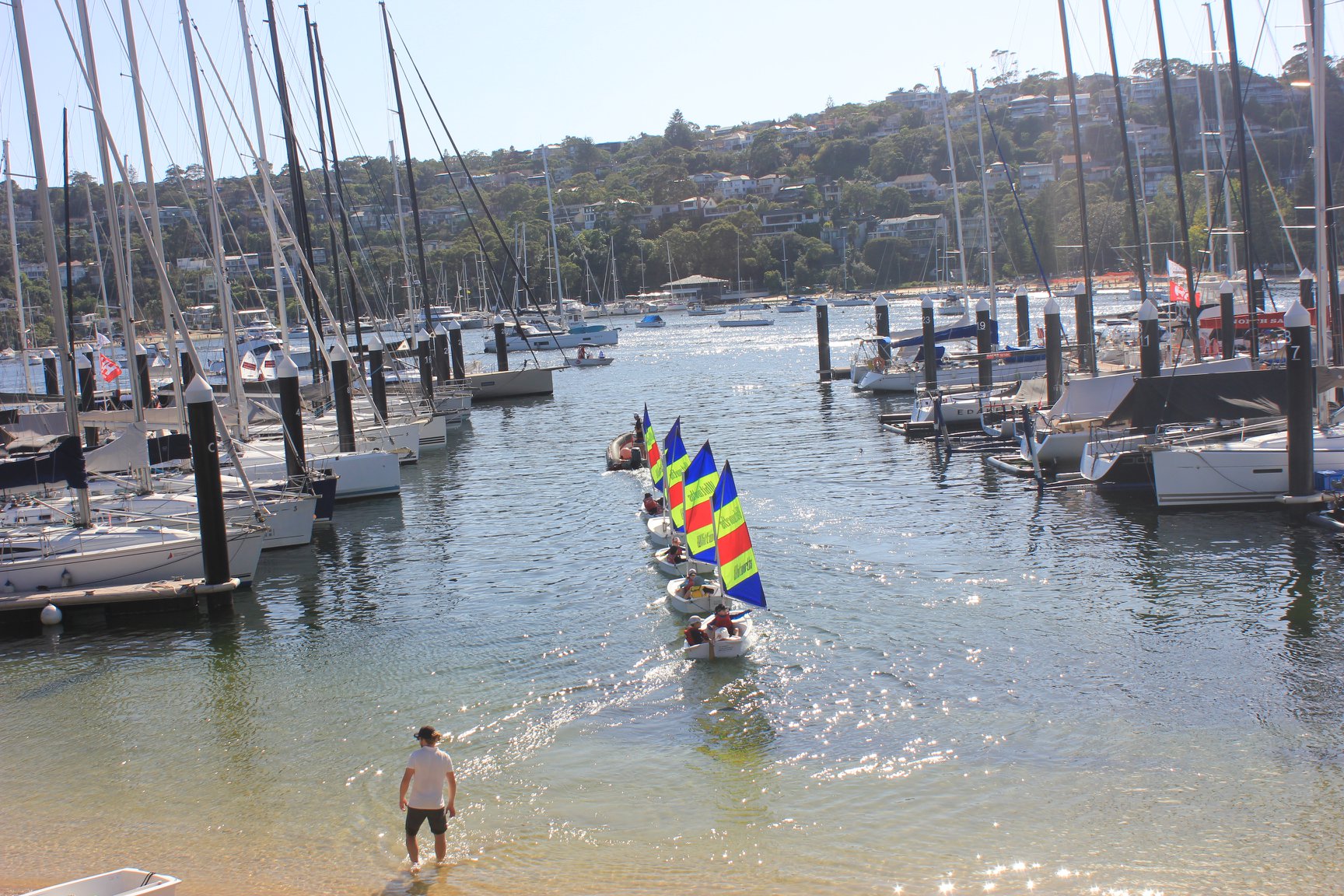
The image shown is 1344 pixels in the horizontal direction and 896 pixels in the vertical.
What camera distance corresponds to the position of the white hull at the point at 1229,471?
32.0 m

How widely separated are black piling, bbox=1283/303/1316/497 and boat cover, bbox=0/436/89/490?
28.9 metres

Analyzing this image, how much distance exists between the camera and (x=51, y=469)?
26.5 metres

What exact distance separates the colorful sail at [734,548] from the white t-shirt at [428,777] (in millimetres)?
9342

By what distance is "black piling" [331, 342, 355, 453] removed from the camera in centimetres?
4103

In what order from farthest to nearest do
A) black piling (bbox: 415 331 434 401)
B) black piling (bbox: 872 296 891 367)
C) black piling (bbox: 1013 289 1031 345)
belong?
black piling (bbox: 872 296 891 367), black piling (bbox: 1013 289 1031 345), black piling (bbox: 415 331 434 401)

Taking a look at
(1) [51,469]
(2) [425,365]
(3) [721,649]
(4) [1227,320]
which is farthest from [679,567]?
(2) [425,365]

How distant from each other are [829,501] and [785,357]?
67.5 metres

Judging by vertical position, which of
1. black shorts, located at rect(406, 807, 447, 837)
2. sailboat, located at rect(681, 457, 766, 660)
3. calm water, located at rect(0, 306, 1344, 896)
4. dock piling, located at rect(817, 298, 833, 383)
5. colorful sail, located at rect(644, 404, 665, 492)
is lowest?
calm water, located at rect(0, 306, 1344, 896)

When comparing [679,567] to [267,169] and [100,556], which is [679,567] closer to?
[100,556]

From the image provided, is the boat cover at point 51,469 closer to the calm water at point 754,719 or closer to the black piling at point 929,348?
the calm water at point 754,719

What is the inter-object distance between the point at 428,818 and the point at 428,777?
0.75 meters

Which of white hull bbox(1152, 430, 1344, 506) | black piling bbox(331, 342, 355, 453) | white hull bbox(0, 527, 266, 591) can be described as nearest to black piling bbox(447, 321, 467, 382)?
black piling bbox(331, 342, 355, 453)

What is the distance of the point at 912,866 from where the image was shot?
554 inches

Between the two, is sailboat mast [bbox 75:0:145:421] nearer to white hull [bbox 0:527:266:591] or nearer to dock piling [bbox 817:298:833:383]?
white hull [bbox 0:527:266:591]
